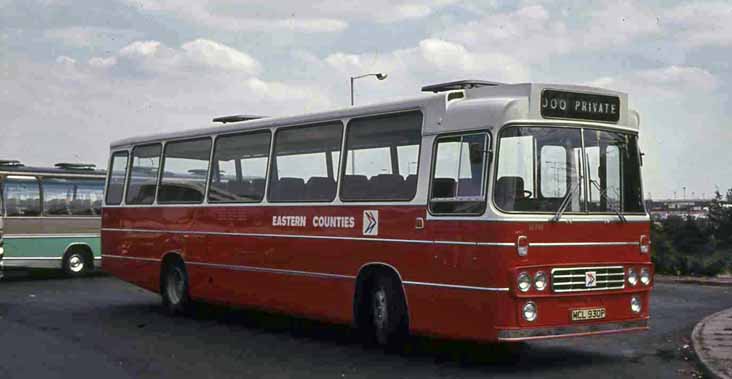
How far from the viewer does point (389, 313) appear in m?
12.0

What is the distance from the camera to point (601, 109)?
11508mm

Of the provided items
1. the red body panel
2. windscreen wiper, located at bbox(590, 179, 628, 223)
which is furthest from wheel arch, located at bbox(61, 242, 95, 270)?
windscreen wiper, located at bbox(590, 179, 628, 223)

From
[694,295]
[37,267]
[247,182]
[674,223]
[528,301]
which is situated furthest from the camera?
[674,223]

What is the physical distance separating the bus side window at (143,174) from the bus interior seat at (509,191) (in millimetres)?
8300

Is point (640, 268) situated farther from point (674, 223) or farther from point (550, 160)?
point (674, 223)

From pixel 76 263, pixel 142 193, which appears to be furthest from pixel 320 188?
pixel 76 263

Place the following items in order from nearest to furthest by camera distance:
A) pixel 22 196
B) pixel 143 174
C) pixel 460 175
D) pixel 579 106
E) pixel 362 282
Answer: pixel 460 175
pixel 579 106
pixel 362 282
pixel 143 174
pixel 22 196

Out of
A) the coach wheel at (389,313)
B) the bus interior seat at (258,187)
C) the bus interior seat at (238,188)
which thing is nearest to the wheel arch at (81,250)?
the bus interior seat at (238,188)

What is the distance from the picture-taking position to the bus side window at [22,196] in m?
25.2

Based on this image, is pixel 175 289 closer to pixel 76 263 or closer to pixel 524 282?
pixel 524 282

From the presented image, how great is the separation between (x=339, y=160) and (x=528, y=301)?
352 cm

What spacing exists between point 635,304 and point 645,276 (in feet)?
1.13

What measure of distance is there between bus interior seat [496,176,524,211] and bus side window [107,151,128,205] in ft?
31.4

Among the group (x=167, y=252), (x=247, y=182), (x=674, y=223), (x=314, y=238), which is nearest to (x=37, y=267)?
(x=167, y=252)
